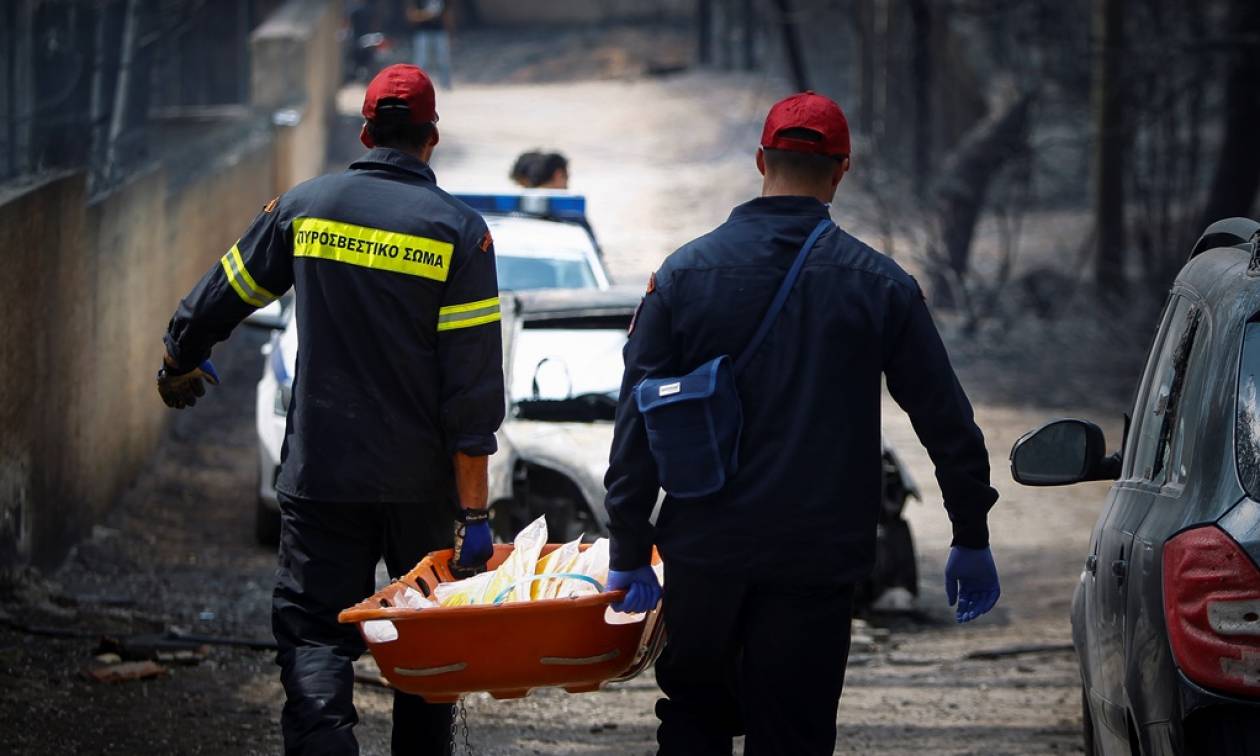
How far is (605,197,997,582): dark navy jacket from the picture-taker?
12.5 ft

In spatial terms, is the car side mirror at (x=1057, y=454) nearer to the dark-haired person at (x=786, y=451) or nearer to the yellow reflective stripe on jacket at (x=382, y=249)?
the dark-haired person at (x=786, y=451)

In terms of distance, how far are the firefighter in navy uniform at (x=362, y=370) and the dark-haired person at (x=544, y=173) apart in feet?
21.5

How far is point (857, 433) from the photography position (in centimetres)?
387

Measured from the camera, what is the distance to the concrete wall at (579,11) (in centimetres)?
4103

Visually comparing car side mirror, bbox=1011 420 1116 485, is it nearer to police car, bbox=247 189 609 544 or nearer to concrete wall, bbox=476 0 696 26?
police car, bbox=247 189 609 544

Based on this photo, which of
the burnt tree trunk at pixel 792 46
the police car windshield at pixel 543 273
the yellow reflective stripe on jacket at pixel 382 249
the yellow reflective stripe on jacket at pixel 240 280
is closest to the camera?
the yellow reflective stripe on jacket at pixel 382 249

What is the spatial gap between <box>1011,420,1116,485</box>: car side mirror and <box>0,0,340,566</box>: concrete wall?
4118 millimetres

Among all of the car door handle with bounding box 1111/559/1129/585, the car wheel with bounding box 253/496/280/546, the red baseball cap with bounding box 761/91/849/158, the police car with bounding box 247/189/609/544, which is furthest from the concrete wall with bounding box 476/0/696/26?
the car door handle with bounding box 1111/559/1129/585

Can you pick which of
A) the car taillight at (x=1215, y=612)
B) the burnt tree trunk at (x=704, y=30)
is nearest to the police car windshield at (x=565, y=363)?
the car taillight at (x=1215, y=612)

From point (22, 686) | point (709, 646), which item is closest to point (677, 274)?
point (709, 646)

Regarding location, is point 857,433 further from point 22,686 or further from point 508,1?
point 508,1

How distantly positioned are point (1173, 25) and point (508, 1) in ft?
77.7

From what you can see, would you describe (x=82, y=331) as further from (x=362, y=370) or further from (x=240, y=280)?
(x=362, y=370)

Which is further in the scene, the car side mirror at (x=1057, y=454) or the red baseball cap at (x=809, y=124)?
the car side mirror at (x=1057, y=454)
